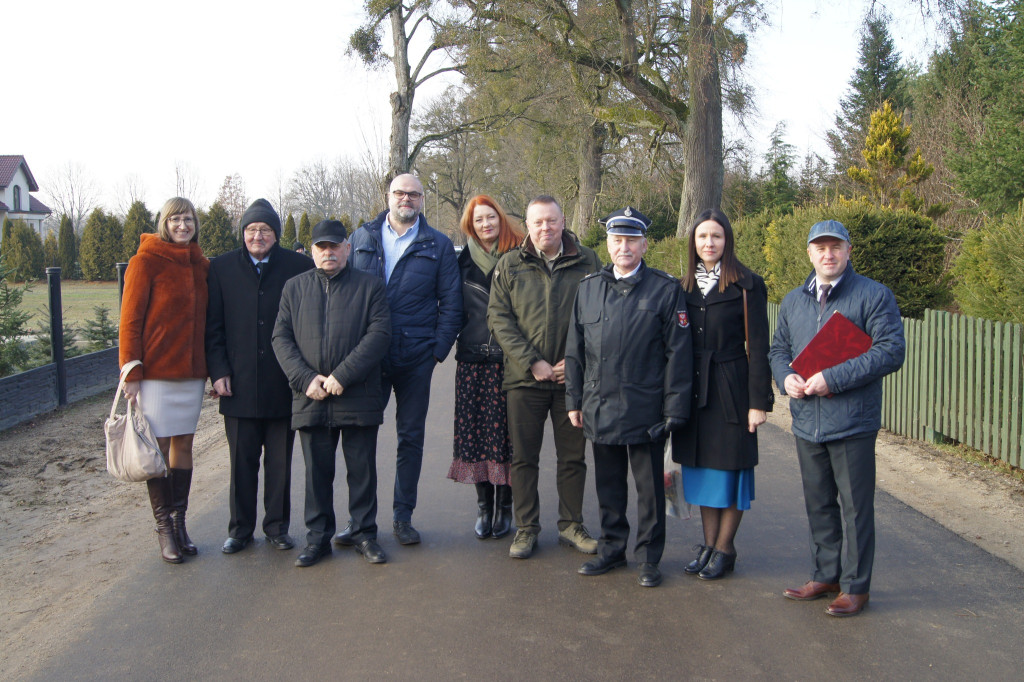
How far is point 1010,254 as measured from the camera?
280 inches

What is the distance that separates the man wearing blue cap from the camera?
13.3 ft

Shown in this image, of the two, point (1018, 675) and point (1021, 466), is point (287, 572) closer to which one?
point (1018, 675)

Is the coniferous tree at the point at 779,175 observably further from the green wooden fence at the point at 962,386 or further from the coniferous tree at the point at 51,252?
the coniferous tree at the point at 51,252

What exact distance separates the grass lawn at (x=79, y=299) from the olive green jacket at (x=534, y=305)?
Result: 10.1m

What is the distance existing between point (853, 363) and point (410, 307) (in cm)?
272

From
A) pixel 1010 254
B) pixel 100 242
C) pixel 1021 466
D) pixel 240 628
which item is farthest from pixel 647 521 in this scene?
pixel 100 242

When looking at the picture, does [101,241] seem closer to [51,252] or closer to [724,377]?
[51,252]

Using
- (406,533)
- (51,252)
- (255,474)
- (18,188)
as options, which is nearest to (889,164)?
(406,533)

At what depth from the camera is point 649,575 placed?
4.52 m

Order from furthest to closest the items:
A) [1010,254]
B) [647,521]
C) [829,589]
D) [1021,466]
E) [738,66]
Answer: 1. [738,66]
2. [1010,254]
3. [1021,466]
4. [647,521]
5. [829,589]

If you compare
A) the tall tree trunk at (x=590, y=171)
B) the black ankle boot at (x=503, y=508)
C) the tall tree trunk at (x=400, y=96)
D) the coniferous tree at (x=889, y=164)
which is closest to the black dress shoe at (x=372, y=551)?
the black ankle boot at (x=503, y=508)

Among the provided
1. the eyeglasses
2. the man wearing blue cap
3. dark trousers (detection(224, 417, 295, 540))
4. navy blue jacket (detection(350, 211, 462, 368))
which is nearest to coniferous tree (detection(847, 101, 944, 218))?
navy blue jacket (detection(350, 211, 462, 368))

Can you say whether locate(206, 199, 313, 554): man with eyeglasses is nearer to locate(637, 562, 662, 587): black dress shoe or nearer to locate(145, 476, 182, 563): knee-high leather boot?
locate(145, 476, 182, 563): knee-high leather boot

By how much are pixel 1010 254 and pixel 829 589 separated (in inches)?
170
